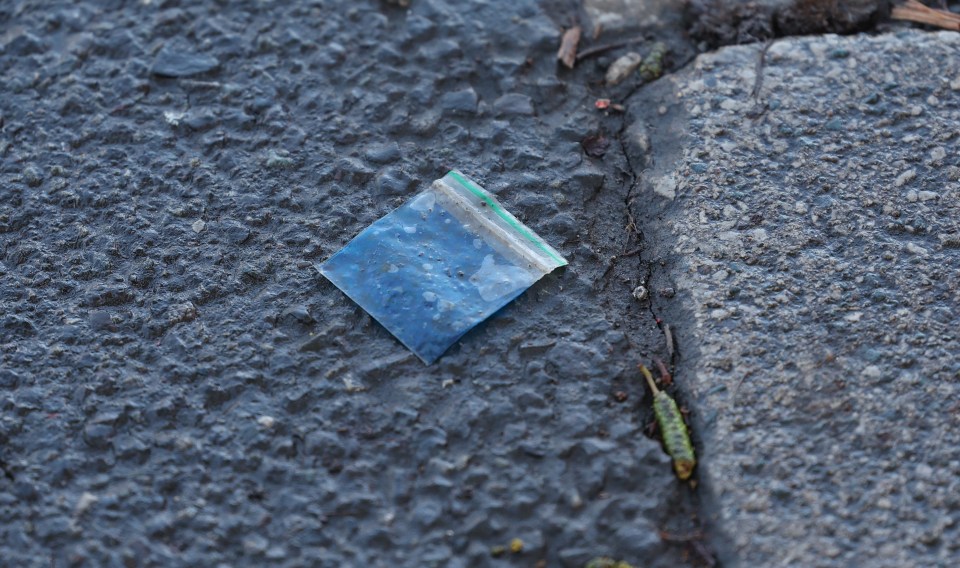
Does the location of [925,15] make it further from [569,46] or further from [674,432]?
[674,432]

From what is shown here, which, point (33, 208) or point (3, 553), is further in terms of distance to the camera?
point (33, 208)

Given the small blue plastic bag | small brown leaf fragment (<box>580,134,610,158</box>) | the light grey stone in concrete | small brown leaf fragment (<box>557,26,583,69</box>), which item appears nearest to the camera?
the light grey stone in concrete

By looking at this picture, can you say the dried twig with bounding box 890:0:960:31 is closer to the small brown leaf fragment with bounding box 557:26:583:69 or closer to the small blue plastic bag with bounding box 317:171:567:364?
the small brown leaf fragment with bounding box 557:26:583:69

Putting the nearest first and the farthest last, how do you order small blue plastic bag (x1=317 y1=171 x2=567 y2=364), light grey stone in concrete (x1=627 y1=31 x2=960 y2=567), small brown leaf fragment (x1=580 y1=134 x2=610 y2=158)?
light grey stone in concrete (x1=627 y1=31 x2=960 y2=567) < small blue plastic bag (x1=317 y1=171 x2=567 y2=364) < small brown leaf fragment (x1=580 y1=134 x2=610 y2=158)

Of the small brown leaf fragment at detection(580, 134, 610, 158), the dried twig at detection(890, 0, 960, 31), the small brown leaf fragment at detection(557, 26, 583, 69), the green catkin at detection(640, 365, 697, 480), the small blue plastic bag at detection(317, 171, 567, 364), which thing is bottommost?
the green catkin at detection(640, 365, 697, 480)

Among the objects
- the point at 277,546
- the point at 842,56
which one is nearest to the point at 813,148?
the point at 842,56

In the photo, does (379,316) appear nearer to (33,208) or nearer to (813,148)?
(33,208)

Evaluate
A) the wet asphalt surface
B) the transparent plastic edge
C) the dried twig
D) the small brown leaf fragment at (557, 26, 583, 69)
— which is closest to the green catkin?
the wet asphalt surface

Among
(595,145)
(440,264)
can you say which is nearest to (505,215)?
(440,264)
